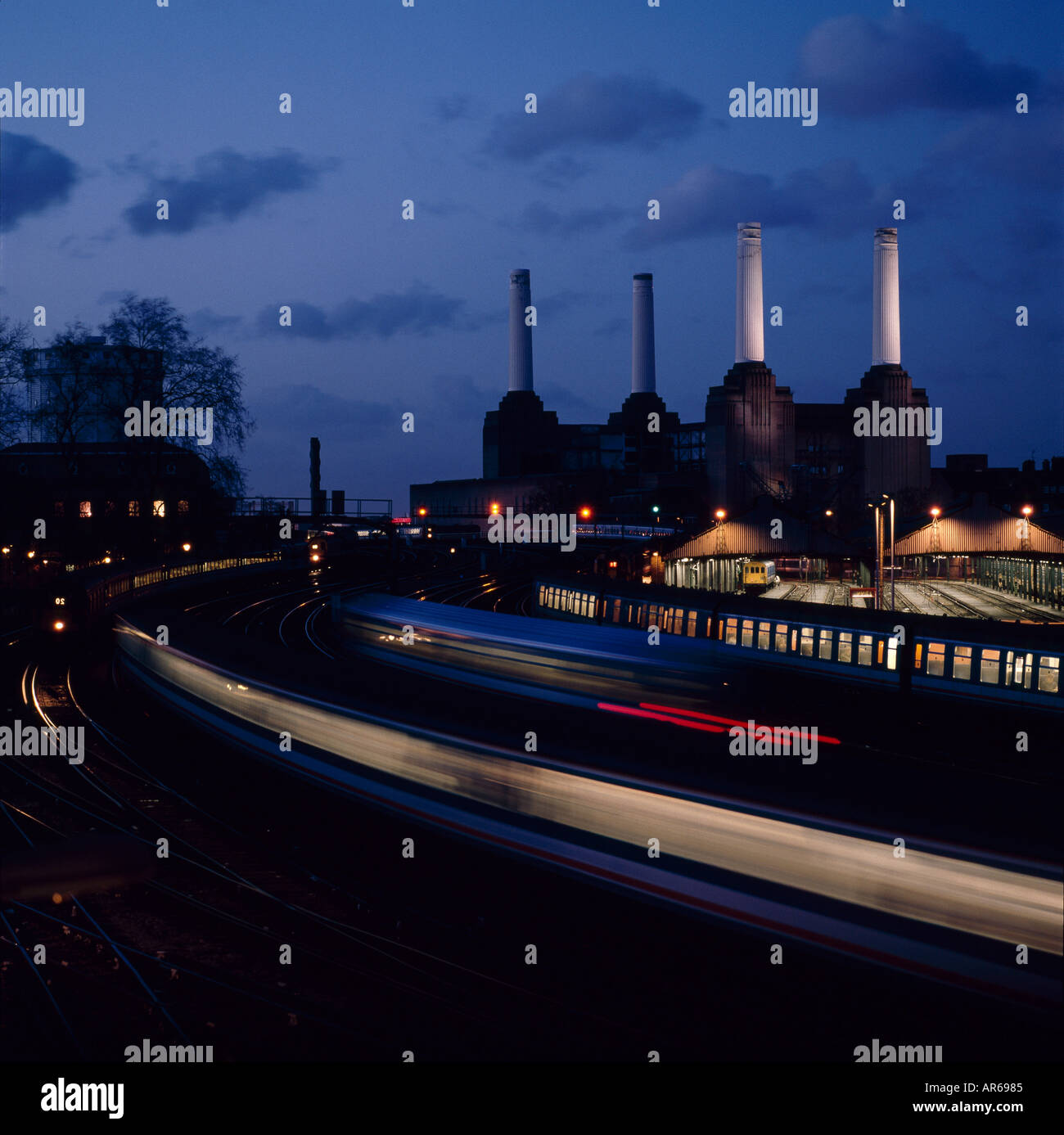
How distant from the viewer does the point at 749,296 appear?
140875mm

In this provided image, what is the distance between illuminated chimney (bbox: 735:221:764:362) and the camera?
13712 cm

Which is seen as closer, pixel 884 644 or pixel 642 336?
pixel 884 644

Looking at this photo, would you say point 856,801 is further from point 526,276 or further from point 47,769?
point 526,276

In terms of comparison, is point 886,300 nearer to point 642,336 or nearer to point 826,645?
point 642,336

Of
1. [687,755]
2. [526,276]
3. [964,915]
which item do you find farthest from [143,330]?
[526,276]

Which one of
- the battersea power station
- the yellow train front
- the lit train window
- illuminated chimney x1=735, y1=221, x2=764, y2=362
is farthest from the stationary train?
illuminated chimney x1=735, y1=221, x2=764, y2=362

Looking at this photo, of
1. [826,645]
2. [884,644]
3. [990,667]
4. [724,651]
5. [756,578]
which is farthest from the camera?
[756,578]

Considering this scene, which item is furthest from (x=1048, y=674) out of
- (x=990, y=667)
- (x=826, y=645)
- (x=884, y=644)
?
(x=826, y=645)

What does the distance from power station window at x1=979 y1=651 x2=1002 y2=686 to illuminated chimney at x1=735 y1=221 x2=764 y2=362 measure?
391 ft

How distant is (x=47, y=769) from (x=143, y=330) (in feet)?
151

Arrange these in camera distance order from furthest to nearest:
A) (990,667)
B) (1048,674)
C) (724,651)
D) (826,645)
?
(724,651) < (826,645) < (990,667) < (1048,674)

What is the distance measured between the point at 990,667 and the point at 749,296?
400ft

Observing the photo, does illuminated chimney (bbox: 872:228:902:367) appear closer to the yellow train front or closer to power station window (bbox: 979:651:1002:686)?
the yellow train front
